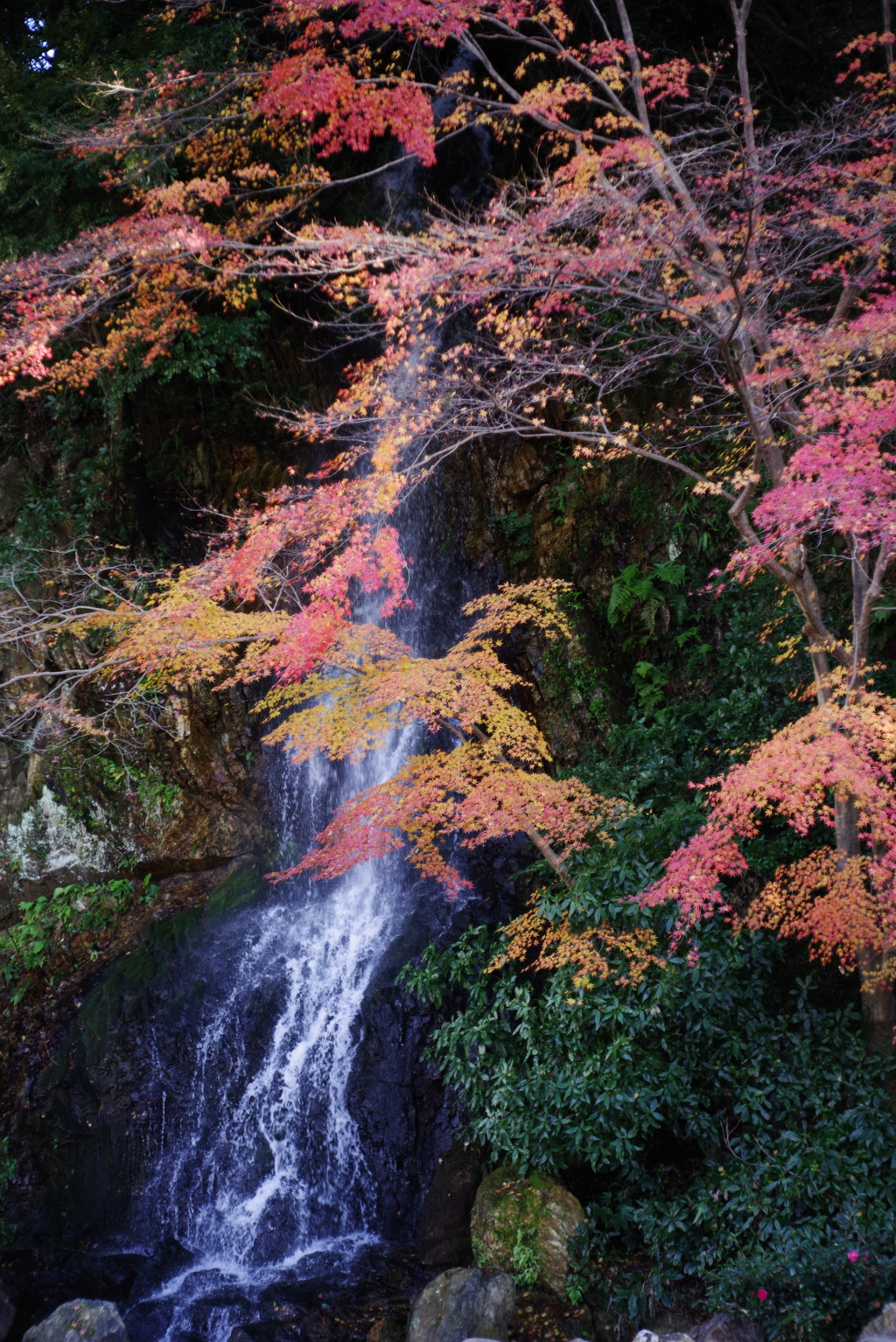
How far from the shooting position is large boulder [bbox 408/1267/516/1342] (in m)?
5.66

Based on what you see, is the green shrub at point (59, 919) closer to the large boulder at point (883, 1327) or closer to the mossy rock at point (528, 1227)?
the mossy rock at point (528, 1227)

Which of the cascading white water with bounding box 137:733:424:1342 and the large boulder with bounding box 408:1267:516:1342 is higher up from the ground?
the cascading white water with bounding box 137:733:424:1342

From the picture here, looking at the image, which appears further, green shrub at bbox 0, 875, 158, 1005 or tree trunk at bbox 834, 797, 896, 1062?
green shrub at bbox 0, 875, 158, 1005

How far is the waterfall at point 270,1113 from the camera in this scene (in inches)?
282

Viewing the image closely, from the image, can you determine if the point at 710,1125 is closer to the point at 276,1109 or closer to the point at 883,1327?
the point at 883,1327

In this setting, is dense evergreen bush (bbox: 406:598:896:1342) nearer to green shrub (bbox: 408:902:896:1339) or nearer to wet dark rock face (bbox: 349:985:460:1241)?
green shrub (bbox: 408:902:896:1339)

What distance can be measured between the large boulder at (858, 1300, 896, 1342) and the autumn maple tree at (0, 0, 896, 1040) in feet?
5.81

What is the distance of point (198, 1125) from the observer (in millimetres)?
8289

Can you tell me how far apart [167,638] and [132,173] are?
508 centimetres

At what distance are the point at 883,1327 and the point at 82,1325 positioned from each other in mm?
5786

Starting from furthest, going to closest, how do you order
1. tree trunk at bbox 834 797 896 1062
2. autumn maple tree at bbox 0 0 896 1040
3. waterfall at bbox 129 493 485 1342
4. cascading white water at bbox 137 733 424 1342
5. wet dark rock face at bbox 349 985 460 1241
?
wet dark rock face at bbox 349 985 460 1241, cascading white water at bbox 137 733 424 1342, waterfall at bbox 129 493 485 1342, tree trunk at bbox 834 797 896 1062, autumn maple tree at bbox 0 0 896 1040

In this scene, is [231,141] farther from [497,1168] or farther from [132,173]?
[497,1168]

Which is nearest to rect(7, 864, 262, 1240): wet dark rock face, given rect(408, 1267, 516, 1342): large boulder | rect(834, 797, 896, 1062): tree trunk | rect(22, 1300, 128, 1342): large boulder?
rect(22, 1300, 128, 1342): large boulder

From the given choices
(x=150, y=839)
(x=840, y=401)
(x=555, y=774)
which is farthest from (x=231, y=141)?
(x=150, y=839)
